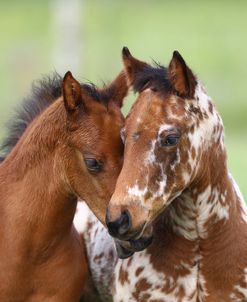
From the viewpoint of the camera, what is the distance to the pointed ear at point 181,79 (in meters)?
6.77

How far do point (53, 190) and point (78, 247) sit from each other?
1.81 ft

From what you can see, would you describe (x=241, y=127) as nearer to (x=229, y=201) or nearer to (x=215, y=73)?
(x=215, y=73)

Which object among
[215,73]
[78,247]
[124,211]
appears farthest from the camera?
[215,73]

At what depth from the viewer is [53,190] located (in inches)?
287

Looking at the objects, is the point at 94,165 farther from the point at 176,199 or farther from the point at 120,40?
the point at 120,40

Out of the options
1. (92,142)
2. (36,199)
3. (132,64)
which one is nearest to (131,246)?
(92,142)

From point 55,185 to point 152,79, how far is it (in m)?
0.94

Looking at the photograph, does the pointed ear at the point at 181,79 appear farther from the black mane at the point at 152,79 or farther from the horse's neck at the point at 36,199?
the horse's neck at the point at 36,199

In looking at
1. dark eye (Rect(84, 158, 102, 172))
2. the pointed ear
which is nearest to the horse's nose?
dark eye (Rect(84, 158, 102, 172))

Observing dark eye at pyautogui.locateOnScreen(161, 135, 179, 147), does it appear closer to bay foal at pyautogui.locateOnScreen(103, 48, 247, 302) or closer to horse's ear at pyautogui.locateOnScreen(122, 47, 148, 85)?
bay foal at pyautogui.locateOnScreen(103, 48, 247, 302)

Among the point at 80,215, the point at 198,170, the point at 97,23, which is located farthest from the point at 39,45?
the point at 198,170

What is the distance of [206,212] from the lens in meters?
7.03

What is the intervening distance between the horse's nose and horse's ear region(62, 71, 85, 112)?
0.99 m

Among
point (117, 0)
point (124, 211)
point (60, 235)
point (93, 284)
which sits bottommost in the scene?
point (117, 0)
